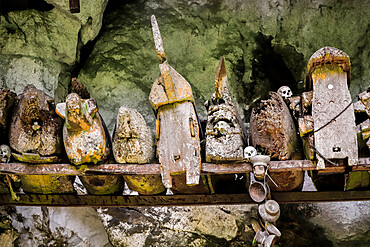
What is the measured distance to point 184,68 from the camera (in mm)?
4266

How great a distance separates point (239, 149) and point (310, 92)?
0.55 metres

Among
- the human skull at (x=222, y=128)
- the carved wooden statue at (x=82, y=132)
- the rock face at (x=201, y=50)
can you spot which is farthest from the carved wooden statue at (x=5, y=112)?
the human skull at (x=222, y=128)

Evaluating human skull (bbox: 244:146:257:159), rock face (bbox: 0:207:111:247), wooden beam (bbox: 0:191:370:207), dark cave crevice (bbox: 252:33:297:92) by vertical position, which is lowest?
rock face (bbox: 0:207:111:247)

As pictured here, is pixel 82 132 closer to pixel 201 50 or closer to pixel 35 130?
pixel 35 130

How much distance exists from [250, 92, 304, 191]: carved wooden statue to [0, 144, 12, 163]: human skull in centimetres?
147

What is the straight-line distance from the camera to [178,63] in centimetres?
426

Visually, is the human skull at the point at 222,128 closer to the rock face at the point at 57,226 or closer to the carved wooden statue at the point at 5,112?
the carved wooden statue at the point at 5,112

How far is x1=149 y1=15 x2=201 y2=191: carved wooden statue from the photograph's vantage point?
2793 millimetres

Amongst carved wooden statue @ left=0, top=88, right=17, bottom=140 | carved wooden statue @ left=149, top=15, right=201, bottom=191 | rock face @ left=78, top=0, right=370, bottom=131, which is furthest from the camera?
rock face @ left=78, top=0, right=370, bottom=131

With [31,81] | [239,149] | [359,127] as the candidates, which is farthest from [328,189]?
[31,81]

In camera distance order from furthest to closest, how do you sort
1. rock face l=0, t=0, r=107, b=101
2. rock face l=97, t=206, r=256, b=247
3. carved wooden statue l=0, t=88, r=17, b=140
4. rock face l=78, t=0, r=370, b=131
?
1. rock face l=78, t=0, r=370, b=131
2. rock face l=0, t=0, r=107, b=101
3. rock face l=97, t=206, r=256, b=247
4. carved wooden statue l=0, t=88, r=17, b=140

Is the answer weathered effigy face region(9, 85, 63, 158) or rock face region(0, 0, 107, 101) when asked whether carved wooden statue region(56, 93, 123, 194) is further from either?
rock face region(0, 0, 107, 101)

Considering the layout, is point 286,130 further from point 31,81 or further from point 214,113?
point 31,81

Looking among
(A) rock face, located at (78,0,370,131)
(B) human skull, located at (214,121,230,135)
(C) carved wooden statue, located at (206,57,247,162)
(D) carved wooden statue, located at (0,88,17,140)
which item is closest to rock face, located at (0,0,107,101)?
(A) rock face, located at (78,0,370,131)
